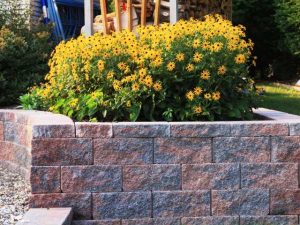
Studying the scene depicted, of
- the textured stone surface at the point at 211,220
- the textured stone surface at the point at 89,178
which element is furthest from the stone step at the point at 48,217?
the textured stone surface at the point at 211,220

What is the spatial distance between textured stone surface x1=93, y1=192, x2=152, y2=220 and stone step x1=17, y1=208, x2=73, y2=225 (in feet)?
0.63

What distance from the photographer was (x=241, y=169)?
171 inches

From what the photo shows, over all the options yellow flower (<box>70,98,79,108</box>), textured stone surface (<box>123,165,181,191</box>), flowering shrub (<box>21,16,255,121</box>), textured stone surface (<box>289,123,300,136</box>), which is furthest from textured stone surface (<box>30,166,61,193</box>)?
textured stone surface (<box>289,123,300,136</box>)

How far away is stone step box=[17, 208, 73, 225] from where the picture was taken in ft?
12.6

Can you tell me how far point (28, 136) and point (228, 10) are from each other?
578 cm

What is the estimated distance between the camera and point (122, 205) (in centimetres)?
432

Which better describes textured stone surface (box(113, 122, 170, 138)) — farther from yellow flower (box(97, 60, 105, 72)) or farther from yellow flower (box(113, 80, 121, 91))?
yellow flower (box(97, 60, 105, 72))

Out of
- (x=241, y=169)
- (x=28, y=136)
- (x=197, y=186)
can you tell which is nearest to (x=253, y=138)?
(x=241, y=169)

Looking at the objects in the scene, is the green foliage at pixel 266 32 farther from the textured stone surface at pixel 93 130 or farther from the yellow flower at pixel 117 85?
the textured stone surface at pixel 93 130

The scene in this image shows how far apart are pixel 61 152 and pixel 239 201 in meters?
1.19

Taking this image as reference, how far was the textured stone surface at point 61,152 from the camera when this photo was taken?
4.28m

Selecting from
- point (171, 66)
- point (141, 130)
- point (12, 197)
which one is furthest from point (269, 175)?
point (12, 197)

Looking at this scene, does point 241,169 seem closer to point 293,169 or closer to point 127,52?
point 293,169

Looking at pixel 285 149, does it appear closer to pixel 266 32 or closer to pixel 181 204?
pixel 181 204
